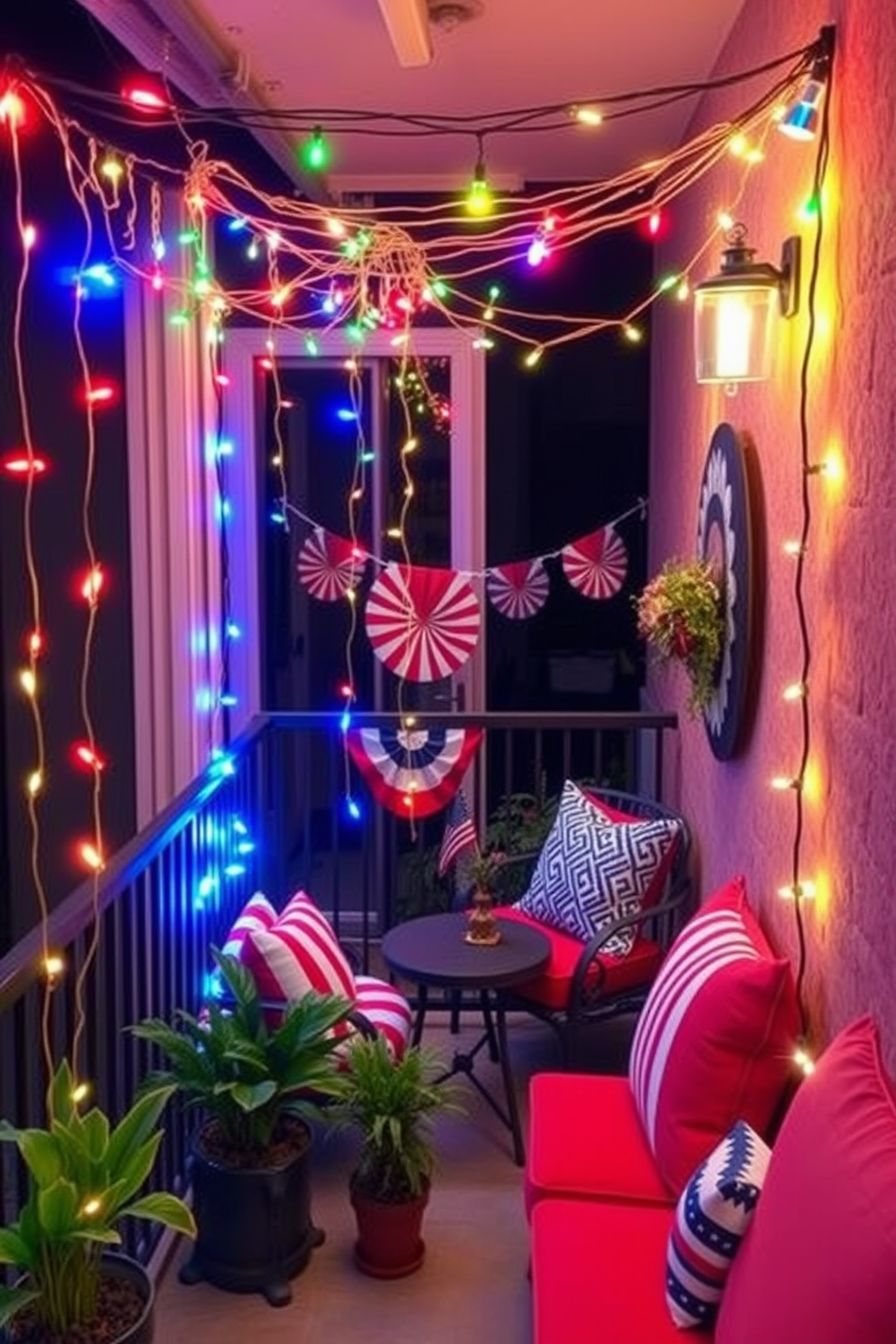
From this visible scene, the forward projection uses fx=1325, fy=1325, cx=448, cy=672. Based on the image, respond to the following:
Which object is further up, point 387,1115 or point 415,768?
point 415,768

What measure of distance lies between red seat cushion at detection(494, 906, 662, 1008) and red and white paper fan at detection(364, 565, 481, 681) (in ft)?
3.92

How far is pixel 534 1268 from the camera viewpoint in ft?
7.02

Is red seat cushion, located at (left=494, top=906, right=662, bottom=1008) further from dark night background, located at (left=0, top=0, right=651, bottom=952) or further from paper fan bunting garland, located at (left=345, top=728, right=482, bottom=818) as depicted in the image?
dark night background, located at (left=0, top=0, right=651, bottom=952)

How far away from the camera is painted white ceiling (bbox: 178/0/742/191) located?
3277 millimetres

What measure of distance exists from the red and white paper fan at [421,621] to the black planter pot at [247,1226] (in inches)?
80.9

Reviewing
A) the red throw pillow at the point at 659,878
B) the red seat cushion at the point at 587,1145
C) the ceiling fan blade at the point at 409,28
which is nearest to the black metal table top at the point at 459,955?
the red throw pillow at the point at 659,878

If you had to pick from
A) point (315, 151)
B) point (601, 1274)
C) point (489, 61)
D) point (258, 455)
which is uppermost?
point (489, 61)

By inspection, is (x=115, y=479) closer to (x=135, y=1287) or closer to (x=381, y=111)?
(x=381, y=111)

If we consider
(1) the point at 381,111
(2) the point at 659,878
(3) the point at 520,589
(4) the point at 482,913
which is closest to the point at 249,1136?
(4) the point at 482,913

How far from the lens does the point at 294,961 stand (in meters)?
Result: 3.10

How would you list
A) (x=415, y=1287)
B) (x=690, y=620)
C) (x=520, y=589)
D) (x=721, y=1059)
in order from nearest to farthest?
(x=721, y=1059)
(x=415, y=1287)
(x=690, y=620)
(x=520, y=589)

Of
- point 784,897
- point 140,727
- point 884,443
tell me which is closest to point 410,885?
point 140,727

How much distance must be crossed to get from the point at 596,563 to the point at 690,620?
→ 189 centimetres

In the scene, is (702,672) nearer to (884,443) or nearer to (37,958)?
(884,443)
